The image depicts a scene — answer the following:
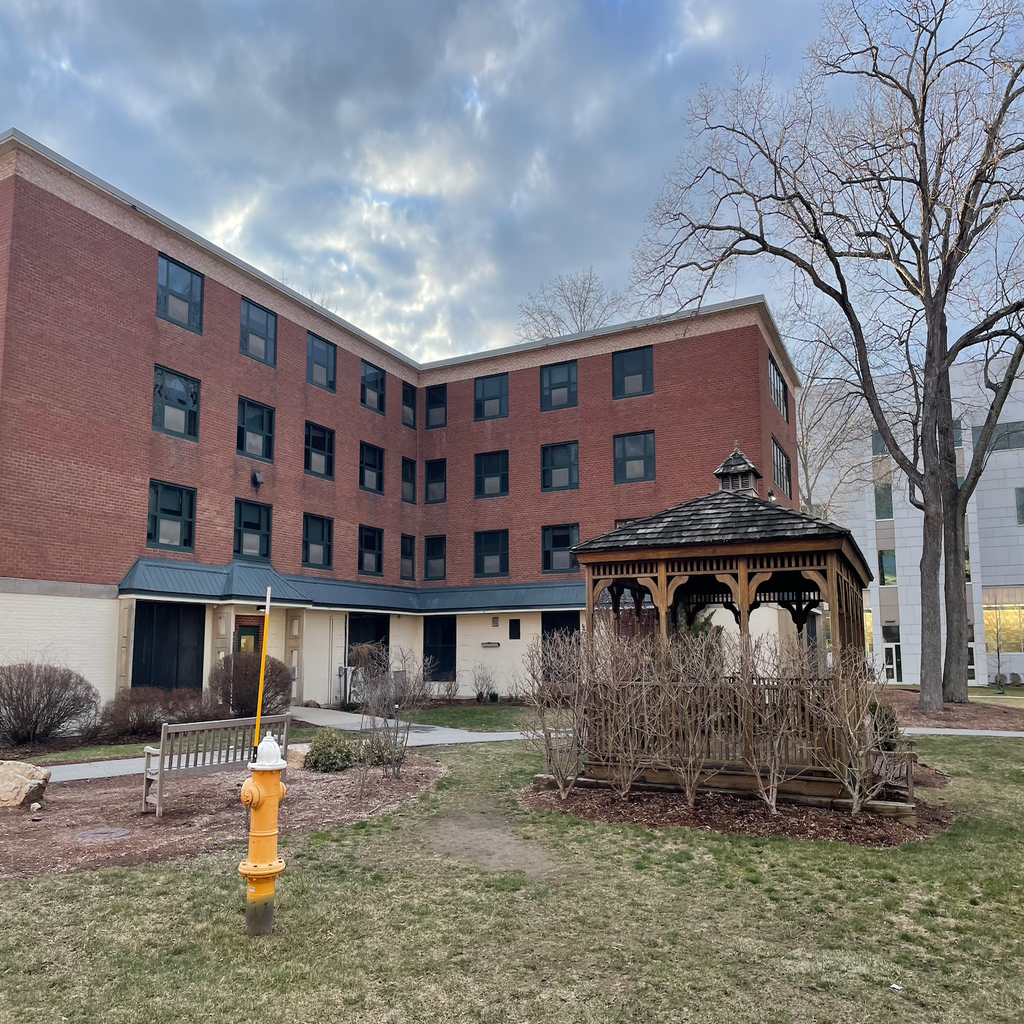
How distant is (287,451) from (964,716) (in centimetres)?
1954

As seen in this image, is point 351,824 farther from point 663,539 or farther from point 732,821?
point 663,539

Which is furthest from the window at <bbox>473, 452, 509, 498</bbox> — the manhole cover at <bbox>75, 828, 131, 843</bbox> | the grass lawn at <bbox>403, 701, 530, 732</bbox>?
the manhole cover at <bbox>75, 828, 131, 843</bbox>

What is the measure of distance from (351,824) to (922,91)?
2124 centimetres

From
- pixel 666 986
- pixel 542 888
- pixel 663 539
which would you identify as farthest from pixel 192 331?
pixel 666 986

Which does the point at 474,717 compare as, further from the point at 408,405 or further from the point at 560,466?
the point at 408,405

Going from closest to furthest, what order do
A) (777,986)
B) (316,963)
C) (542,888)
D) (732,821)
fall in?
(777,986)
(316,963)
(542,888)
(732,821)

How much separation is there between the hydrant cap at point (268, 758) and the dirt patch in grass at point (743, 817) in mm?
4450

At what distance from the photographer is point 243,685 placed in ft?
57.6

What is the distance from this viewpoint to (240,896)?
19.3 ft

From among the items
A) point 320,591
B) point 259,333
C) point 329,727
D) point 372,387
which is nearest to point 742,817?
point 329,727

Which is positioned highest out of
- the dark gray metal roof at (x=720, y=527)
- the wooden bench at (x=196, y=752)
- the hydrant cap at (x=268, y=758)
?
the dark gray metal roof at (x=720, y=527)

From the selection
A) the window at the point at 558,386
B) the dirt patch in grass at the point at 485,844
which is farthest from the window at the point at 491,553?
the dirt patch in grass at the point at 485,844

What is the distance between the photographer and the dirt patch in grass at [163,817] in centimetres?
701

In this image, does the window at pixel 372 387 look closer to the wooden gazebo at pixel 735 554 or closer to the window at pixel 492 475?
the window at pixel 492 475
